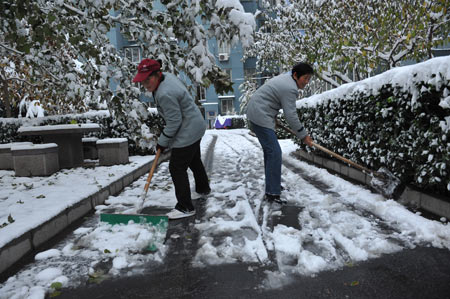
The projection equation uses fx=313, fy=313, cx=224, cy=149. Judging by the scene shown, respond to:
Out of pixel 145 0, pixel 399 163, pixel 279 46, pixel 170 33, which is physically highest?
pixel 279 46

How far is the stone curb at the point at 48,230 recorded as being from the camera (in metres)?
2.66

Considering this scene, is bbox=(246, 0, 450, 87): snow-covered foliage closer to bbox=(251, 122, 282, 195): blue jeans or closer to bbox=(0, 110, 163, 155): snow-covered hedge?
bbox=(0, 110, 163, 155): snow-covered hedge

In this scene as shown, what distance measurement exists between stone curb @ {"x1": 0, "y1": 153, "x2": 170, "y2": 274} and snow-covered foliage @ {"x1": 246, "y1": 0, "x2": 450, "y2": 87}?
832 cm

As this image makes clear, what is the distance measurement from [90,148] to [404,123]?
853cm

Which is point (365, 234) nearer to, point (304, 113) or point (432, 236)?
point (432, 236)

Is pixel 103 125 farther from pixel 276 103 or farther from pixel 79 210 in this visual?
pixel 276 103

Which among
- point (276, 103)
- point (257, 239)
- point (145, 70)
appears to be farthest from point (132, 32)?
point (257, 239)

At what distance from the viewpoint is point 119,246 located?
2.93 metres

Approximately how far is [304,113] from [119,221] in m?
6.24

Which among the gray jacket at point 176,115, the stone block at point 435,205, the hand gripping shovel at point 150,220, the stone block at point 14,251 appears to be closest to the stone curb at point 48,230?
the stone block at point 14,251

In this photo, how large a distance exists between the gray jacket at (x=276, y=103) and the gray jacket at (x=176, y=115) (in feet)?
2.86

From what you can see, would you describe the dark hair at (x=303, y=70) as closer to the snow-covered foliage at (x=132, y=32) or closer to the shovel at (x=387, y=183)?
the snow-covered foliage at (x=132, y=32)

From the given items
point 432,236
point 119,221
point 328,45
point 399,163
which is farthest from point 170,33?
point 328,45

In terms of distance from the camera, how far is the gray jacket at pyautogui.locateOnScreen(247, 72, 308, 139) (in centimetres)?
408
